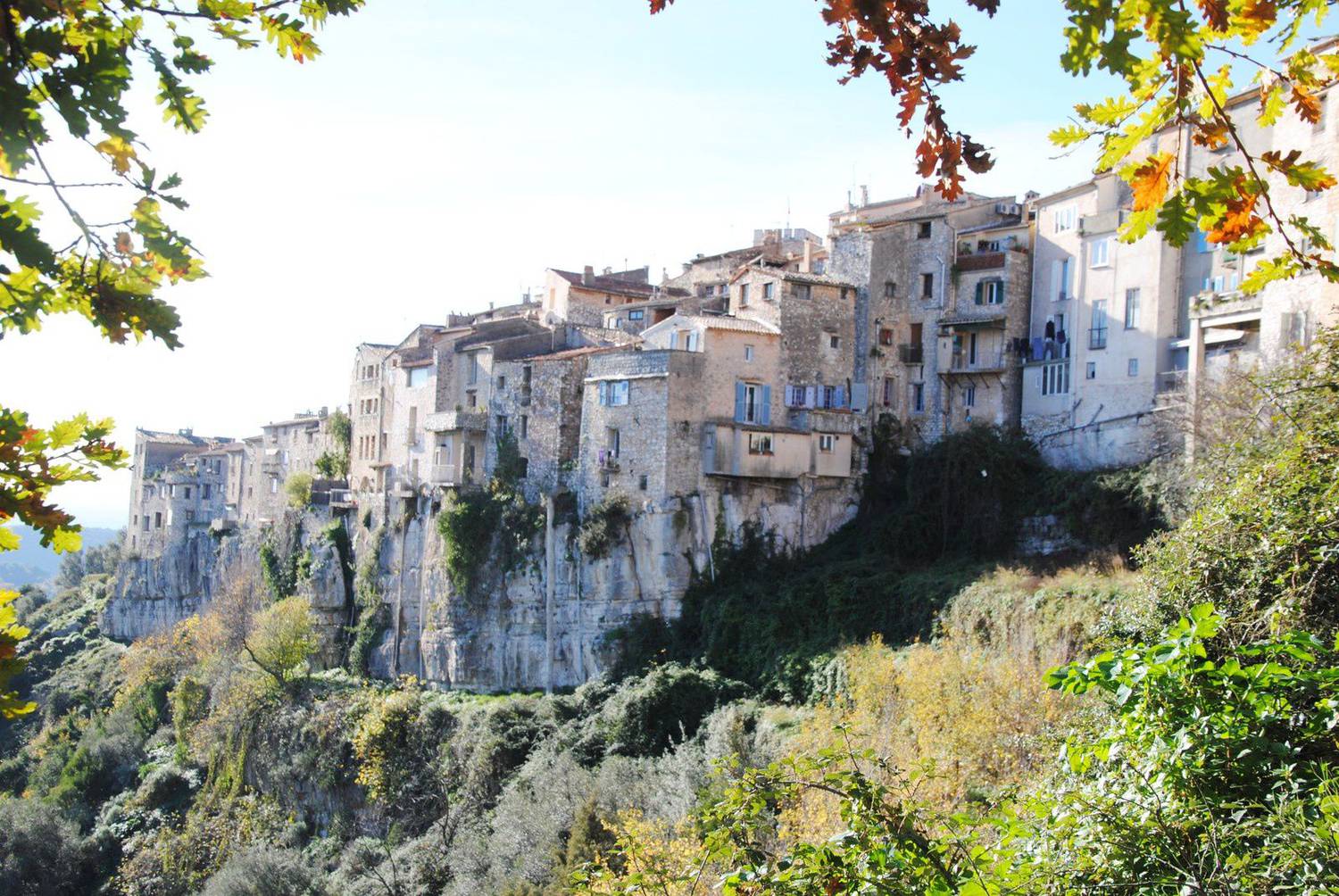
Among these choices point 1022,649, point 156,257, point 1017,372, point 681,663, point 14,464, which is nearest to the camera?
point 14,464

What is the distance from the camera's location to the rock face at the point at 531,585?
34562mm

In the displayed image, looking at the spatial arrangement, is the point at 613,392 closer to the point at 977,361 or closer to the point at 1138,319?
the point at 977,361

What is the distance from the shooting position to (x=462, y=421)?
131 feet

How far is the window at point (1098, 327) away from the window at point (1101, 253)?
94 centimetres

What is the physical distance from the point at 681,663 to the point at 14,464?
29.4m

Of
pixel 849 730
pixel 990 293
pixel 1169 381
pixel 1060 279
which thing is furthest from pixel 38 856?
pixel 849 730

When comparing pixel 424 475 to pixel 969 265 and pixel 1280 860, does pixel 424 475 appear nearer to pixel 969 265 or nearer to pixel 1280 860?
pixel 969 265

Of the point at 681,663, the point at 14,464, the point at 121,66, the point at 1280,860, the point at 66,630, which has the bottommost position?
the point at 66,630

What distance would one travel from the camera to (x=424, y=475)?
1651 inches

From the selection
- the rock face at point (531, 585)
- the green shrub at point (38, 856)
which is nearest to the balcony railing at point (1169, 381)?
the rock face at point (531, 585)

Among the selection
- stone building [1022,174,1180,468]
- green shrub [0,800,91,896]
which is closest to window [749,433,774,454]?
stone building [1022,174,1180,468]

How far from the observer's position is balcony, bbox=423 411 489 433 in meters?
39.9

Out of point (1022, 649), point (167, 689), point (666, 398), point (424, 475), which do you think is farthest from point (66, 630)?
point (1022, 649)

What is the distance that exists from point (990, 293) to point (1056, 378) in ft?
10.5
